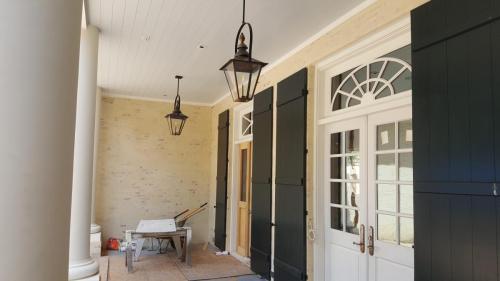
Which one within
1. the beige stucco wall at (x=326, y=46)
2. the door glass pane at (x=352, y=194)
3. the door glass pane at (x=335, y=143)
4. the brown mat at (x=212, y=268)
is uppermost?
the beige stucco wall at (x=326, y=46)

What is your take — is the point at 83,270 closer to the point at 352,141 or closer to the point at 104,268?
the point at 104,268

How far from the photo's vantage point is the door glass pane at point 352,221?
391 cm

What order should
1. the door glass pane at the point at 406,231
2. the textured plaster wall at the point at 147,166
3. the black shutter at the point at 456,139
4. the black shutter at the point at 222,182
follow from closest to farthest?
1. the black shutter at the point at 456,139
2. the door glass pane at the point at 406,231
3. the black shutter at the point at 222,182
4. the textured plaster wall at the point at 147,166

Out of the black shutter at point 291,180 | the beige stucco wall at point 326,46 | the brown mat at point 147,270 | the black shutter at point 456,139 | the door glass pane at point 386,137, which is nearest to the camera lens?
the black shutter at point 456,139

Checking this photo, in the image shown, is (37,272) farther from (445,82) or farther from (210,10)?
(210,10)

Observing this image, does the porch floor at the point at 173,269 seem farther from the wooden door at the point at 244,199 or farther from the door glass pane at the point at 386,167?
the door glass pane at the point at 386,167

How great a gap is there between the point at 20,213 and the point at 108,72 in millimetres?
6258

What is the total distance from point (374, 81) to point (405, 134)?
69cm

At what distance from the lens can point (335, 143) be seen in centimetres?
436

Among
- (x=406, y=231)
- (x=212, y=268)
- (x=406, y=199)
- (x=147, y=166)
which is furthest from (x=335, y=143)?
(x=147, y=166)

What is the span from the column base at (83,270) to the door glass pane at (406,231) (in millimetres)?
2921

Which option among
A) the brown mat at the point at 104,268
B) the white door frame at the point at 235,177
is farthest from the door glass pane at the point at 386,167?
the white door frame at the point at 235,177

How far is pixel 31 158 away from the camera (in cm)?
90

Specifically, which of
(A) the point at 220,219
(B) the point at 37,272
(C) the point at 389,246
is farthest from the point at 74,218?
(A) the point at 220,219
